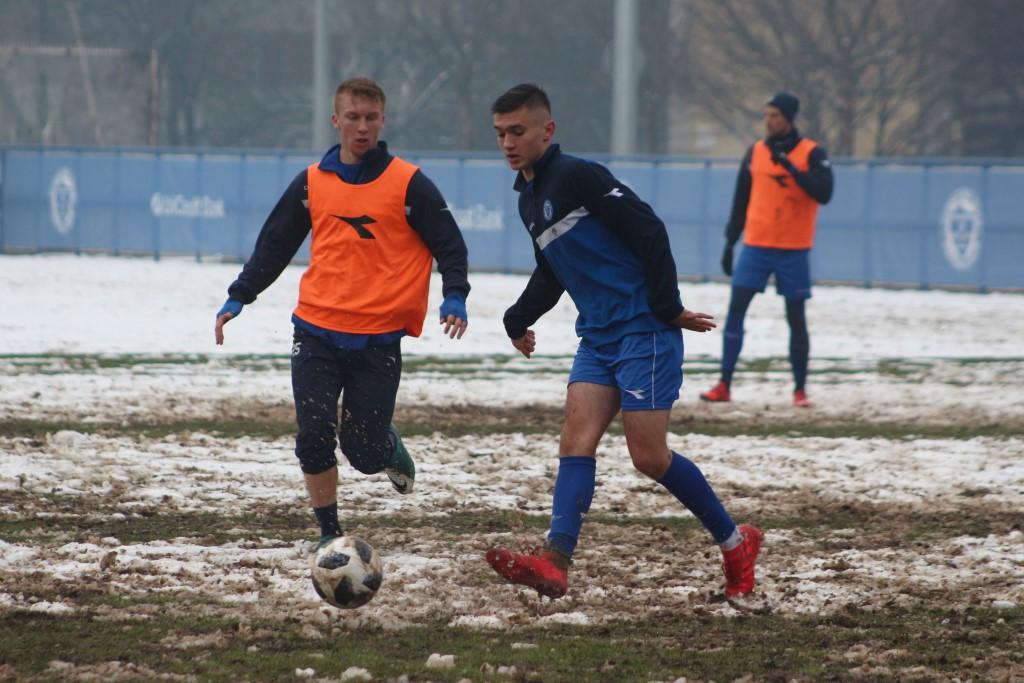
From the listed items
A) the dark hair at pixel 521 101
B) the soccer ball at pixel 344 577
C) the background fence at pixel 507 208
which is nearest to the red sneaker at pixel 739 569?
the soccer ball at pixel 344 577

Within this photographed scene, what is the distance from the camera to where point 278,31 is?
59125 millimetres

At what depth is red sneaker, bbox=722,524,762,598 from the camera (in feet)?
19.0

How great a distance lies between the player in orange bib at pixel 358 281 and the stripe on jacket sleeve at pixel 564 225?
0.57 meters

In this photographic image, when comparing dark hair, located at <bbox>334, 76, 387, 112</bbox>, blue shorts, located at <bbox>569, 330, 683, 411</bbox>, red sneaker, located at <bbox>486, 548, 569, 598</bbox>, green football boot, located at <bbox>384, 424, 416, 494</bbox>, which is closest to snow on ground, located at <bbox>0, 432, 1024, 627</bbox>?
red sneaker, located at <bbox>486, 548, 569, 598</bbox>

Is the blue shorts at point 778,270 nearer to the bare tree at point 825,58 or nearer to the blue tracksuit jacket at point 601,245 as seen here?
the blue tracksuit jacket at point 601,245

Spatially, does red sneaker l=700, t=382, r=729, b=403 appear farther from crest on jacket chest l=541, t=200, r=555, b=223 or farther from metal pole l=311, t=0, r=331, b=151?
metal pole l=311, t=0, r=331, b=151

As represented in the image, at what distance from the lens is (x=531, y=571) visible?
532 centimetres

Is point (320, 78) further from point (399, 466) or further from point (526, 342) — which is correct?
point (526, 342)

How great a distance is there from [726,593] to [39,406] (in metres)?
5.92

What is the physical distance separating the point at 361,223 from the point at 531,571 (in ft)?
5.42

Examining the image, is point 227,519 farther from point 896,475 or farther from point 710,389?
point 710,389

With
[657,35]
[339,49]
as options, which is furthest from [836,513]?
[339,49]

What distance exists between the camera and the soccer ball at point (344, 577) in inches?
210

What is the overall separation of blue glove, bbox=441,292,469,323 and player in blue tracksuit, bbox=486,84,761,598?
482mm
